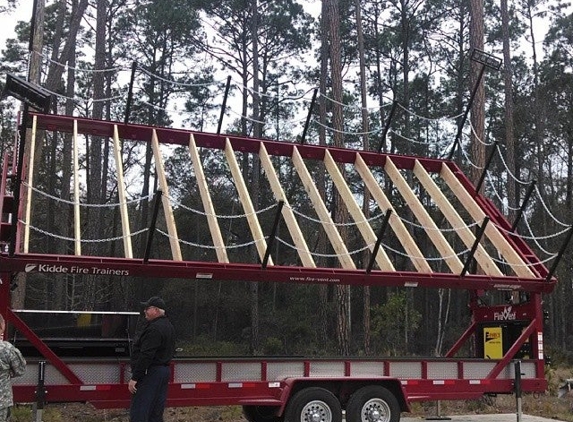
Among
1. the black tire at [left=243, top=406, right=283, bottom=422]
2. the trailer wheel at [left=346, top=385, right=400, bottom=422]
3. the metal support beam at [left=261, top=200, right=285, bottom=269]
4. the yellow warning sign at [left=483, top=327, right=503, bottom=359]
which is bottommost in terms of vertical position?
the black tire at [left=243, top=406, right=283, bottom=422]

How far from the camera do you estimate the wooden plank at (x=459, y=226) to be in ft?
38.1

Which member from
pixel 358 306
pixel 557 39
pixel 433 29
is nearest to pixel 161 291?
pixel 358 306

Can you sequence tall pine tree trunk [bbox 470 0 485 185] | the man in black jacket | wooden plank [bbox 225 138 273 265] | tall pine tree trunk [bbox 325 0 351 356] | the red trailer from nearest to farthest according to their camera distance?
1. the man in black jacket
2. the red trailer
3. wooden plank [bbox 225 138 273 265]
4. tall pine tree trunk [bbox 470 0 485 185]
5. tall pine tree trunk [bbox 325 0 351 356]

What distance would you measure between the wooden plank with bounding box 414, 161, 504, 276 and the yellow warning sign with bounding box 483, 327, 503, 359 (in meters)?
1.11

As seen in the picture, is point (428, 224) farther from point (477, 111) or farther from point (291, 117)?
point (291, 117)

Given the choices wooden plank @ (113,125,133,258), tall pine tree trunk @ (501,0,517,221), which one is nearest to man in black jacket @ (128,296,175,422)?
wooden plank @ (113,125,133,258)

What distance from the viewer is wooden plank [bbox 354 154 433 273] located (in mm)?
10947

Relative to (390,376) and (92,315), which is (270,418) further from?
(92,315)

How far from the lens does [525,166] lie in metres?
41.7

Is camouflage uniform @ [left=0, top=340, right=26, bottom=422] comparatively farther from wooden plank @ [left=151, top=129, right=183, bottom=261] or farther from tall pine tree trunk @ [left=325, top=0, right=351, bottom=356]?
tall pine tree trunk @ [left=325, top=0, right=351, bottom=356]

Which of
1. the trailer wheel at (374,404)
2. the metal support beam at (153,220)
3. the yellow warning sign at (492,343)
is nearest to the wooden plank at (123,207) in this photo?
the metal support beam at (153,220)

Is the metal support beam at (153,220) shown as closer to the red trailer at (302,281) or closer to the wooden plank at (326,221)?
the red trailer at (302,281)

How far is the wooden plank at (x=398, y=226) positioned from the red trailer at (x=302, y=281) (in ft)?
0.10

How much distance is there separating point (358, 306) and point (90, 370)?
2980 centimetres
